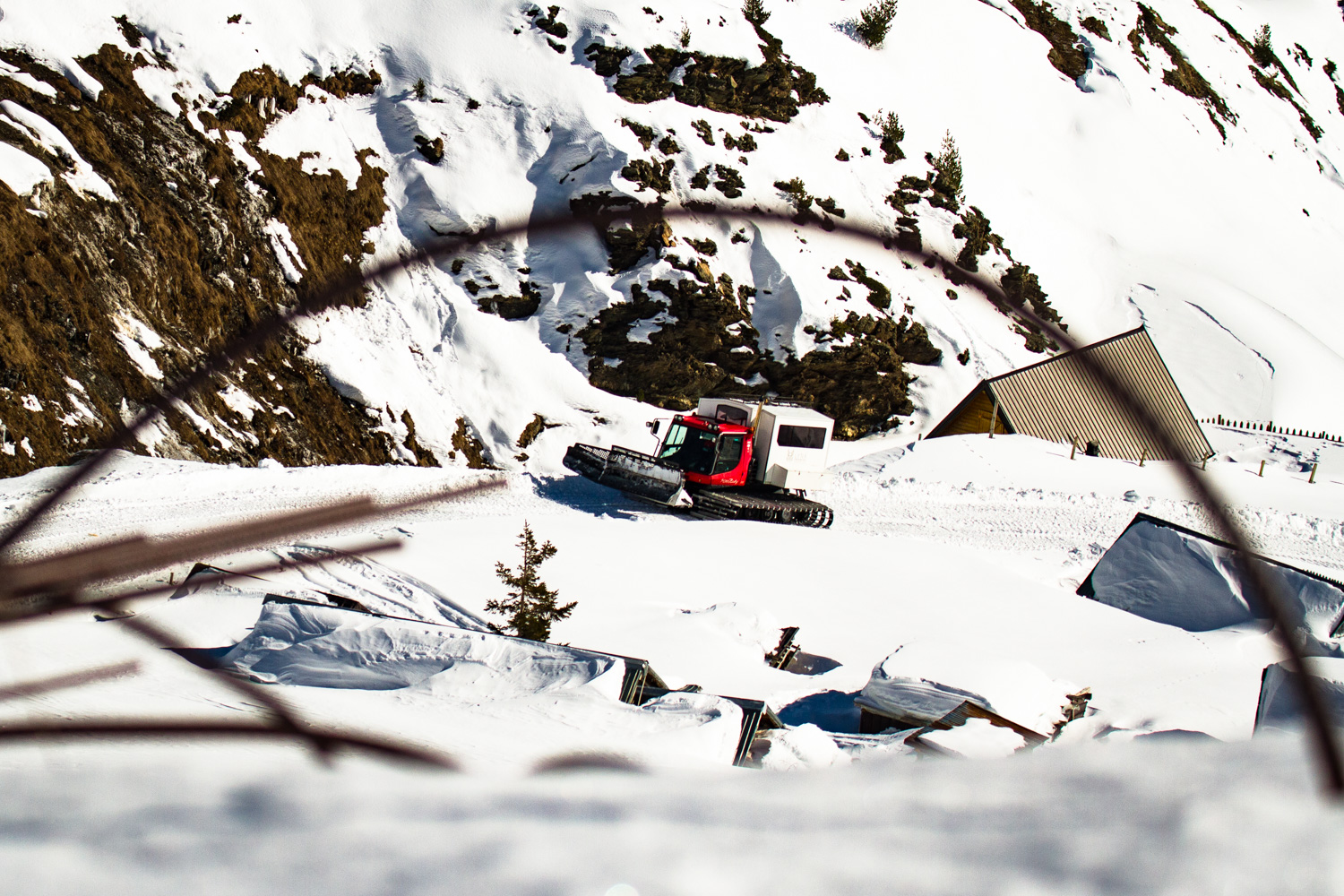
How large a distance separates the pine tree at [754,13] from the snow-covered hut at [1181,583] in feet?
76.6

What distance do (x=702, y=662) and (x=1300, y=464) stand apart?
20.3 m

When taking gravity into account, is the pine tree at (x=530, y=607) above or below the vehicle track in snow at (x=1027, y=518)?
above

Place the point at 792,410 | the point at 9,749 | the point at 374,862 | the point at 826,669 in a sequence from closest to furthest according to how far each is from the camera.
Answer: the point at 374,862 → the point at 9,749 → the point at 826,669 → the point at 792,410

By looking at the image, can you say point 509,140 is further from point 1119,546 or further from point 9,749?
point 9,749

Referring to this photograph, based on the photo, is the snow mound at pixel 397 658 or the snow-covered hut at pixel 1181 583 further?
the snow-covered hut at pixel 1181 583

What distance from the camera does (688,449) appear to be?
446 inches

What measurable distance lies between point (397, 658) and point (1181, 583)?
24.0 ft

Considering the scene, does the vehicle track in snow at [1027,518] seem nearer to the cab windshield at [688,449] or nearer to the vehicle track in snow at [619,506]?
the vehicle track in snow at [619,506]

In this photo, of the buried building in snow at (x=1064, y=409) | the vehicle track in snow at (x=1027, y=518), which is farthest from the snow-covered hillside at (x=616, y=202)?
the vehicle track in snow at (x=1027, y=518)

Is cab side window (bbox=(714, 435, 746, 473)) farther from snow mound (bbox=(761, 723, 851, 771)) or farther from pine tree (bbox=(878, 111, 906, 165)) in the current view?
pine tree (bbox=(878, 111, 906, 165))

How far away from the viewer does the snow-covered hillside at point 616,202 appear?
14117mm

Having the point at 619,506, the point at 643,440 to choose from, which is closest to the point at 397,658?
the point at 619,506

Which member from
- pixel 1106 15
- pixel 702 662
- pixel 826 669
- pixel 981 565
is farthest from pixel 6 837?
pixel 1106 15

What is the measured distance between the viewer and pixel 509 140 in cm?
2048
